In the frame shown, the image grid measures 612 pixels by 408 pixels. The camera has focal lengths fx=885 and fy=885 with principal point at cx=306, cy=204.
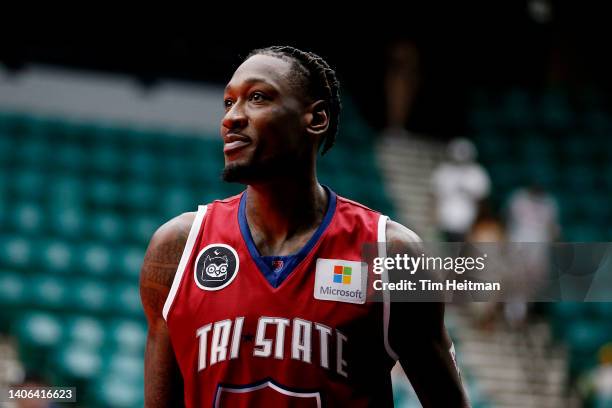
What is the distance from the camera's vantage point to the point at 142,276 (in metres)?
2.39

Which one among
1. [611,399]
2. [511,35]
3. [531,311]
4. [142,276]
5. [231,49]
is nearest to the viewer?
[142,276]

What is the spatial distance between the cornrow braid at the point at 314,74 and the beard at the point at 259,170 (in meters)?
0.24

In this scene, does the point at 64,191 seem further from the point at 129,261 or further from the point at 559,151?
the point at 559,151

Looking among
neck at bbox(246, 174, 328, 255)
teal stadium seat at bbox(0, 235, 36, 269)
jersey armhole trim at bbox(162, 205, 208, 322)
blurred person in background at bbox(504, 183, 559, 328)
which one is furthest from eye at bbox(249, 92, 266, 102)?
blurred person in background at bbox(504, 183, 559, 328)

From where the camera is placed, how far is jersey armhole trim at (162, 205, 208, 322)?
2.31m

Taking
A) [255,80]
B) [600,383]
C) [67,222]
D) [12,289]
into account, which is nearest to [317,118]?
[255,80]

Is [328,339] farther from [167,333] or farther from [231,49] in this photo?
[231,49]

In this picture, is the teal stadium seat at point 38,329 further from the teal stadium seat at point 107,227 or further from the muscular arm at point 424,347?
the muscular arm at point 424,347

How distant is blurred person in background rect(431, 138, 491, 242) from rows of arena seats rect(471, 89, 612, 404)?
740mm

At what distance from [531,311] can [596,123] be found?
3.78m

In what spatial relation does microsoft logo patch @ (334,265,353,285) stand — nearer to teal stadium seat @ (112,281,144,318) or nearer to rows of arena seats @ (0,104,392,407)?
rows of arena seats @ (0,104,392,407)

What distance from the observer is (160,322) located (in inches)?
92.7

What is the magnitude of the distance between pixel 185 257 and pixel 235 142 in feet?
1.10

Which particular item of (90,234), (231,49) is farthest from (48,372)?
(231,49)
